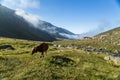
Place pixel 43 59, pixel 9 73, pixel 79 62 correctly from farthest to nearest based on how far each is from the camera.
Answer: pixel 79 62, pixel 43 59, pixel 9 73

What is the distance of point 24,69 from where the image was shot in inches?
1420

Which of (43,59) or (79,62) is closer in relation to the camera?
(43,59)

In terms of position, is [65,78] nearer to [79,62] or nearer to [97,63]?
[79,62]

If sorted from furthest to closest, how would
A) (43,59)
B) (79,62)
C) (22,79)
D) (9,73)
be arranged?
(79,62), (43,59), (9,73), (22,79)

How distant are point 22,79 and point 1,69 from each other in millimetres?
5822

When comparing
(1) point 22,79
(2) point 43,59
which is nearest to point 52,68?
(2) point 43,59

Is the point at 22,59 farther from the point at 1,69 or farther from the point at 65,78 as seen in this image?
the point at 65,78

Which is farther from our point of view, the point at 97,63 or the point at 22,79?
the point at 97,63

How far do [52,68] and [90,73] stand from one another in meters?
5.57

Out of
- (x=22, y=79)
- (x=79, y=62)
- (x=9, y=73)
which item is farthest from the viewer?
(x=79, y=62)

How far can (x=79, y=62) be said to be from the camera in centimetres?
4212

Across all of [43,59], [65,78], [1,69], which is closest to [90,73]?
[65,78]

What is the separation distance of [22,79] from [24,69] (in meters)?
3.82

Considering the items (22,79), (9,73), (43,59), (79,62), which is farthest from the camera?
(79,62)
